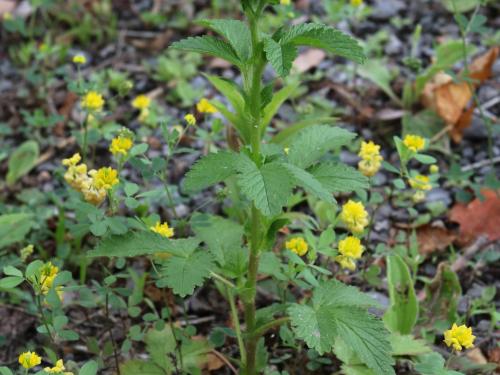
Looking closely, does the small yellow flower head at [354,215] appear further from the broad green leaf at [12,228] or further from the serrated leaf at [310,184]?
the broad green leaf at [12,228]

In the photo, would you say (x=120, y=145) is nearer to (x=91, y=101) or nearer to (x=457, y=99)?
(x=91, y=101)

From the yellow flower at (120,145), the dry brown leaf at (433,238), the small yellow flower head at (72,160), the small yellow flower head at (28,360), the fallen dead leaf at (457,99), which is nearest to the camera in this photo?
the small yellow flower head at (28,360)

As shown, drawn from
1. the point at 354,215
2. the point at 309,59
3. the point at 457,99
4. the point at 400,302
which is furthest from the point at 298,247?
the point at 309,59

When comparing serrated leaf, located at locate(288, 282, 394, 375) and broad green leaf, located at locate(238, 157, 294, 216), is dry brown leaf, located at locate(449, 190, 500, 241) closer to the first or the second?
serrated leaf, located at locate(288, 282, 394, 375)

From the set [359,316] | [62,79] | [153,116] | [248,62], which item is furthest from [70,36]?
[359,316]

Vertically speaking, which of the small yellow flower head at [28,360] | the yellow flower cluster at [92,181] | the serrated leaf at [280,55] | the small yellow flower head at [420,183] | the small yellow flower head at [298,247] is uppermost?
the serrated leaf at [280,55]

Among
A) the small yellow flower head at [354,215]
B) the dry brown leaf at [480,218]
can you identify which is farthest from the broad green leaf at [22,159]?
the dry brown leaf at [480,218]
